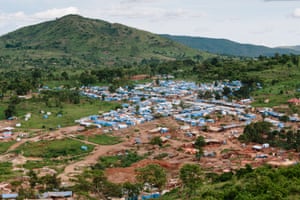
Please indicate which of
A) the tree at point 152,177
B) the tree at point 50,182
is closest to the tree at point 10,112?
the tree at point 50,182

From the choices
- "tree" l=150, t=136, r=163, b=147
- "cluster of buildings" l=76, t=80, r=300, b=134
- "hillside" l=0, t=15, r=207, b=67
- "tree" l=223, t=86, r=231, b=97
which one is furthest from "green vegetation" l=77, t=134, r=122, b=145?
"hillside" l=0, t=15, r=207, b=67

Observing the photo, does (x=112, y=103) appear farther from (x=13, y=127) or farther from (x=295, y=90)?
(x=295, y=90)

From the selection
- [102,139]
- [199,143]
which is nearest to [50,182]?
[102,139]

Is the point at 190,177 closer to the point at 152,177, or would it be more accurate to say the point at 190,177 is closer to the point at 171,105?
the point at 152,177

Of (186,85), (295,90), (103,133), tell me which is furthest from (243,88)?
(103,133)

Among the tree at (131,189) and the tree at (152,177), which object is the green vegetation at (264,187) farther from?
the tree at (131,189)

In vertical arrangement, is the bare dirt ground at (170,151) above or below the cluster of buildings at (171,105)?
below
